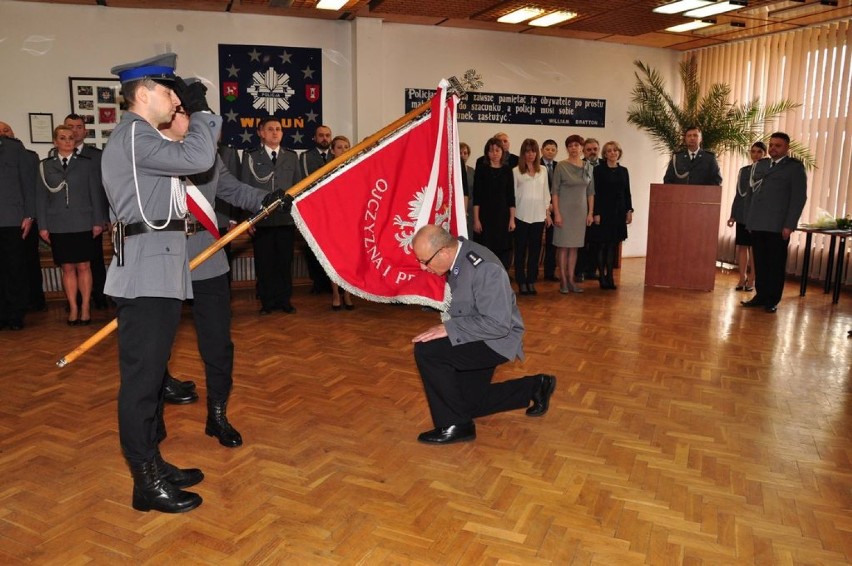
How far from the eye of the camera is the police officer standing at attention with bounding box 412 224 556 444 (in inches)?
130

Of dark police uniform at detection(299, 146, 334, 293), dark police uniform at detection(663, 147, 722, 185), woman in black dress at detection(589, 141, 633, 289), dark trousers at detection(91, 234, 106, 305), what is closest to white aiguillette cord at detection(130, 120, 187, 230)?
dark police uniform at detection(299, 146, 334, 293)

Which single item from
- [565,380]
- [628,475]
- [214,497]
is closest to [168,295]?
[214,497]

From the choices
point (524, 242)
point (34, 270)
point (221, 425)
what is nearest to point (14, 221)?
point (34, 270)

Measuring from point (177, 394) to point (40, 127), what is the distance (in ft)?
17.2

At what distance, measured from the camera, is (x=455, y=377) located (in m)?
3.59

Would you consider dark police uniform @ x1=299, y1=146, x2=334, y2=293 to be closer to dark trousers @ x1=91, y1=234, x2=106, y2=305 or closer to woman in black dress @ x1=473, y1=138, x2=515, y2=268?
woman in black dress @ x1=473, y1=138, x2=515, y2=268

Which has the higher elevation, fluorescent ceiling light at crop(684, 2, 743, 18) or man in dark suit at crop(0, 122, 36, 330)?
fluorescent ceiling light at crop(684, 2, 743, 18)

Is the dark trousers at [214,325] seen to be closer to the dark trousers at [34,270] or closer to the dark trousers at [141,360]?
the dark trousers at [141,360]

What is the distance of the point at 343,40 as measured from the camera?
8.80 meters

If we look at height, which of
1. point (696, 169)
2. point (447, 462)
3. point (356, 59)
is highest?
point (356, 59)

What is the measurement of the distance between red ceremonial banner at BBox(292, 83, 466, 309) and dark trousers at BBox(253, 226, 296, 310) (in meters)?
2.98

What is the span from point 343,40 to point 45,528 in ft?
24.1

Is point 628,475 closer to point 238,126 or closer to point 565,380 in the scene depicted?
point 565,380

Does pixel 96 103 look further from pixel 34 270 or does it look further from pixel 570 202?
pixel 570 202
